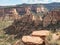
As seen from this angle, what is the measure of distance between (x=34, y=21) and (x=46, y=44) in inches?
2193

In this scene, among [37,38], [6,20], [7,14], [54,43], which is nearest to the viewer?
[54,43]

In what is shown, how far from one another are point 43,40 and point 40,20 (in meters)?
52.4

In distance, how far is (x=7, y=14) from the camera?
119 m

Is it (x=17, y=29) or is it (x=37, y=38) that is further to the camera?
(x=17, y=29)

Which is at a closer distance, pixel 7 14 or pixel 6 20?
pixel 6 20

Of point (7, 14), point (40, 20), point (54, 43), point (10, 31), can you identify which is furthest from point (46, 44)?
point (7, 14)

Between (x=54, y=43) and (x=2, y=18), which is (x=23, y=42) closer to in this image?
(x=54, y=43)

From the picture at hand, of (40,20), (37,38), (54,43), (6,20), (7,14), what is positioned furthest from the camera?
(7,14)

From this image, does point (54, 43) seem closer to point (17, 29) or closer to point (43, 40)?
point (43, 40)

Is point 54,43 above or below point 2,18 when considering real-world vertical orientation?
above

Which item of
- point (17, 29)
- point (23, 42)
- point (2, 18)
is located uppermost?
point (23, 42)

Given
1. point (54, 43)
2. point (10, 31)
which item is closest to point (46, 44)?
point (54, 43)

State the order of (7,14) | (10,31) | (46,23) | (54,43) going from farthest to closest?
(7,14) → (10,31) → (46,23) → (54,43)

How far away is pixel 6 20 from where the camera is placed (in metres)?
110
